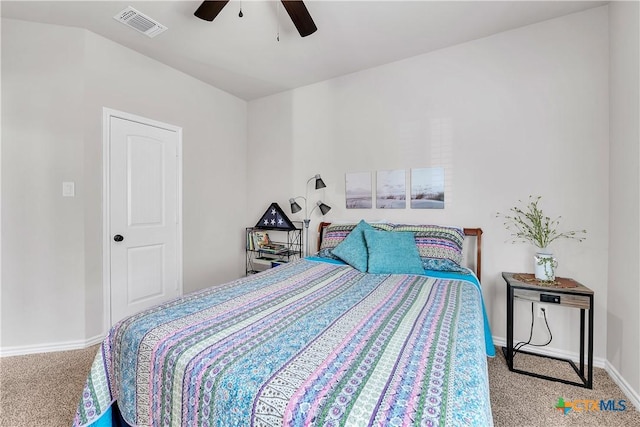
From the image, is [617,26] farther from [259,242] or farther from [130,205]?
[130,205]

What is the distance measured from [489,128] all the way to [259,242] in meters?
2.67

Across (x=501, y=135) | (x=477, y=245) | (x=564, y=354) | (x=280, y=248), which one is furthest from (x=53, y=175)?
(x=564, y=354)

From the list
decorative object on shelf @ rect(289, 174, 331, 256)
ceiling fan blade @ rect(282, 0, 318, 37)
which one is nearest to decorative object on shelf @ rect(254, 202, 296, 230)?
decorative object on shelf @ rect(289, 174, 331, 256)

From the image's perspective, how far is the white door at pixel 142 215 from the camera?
8.43ft

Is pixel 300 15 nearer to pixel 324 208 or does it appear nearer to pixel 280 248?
pixel 324 208

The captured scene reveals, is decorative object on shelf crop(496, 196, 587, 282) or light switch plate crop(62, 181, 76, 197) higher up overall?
light switch plate crop(62, 181, 76, 197)

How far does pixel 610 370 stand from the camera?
6.39 ft

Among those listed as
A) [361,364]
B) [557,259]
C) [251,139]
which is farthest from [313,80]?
[361,364]

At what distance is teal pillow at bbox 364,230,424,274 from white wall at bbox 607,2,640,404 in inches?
48.8

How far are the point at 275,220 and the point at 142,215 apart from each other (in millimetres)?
1366

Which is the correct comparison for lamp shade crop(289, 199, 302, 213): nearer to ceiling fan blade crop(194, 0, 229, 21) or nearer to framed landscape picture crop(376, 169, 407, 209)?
framed landscape picture crop(376, 169, 407, 209)

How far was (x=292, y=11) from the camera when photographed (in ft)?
5.89

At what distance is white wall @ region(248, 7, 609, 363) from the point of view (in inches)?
81.4

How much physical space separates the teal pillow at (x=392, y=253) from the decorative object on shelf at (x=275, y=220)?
1.22 m
